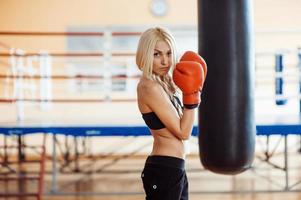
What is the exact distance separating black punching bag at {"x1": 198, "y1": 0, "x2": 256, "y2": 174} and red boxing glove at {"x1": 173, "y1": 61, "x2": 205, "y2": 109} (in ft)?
1.18

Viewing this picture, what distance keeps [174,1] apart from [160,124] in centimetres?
588

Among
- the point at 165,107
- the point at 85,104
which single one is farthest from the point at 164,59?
the point at 85,104

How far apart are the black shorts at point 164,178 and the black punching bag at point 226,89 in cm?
32

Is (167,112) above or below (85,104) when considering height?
above

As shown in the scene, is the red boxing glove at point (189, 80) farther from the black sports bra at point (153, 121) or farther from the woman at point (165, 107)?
the black sports bra at point (153, 121)

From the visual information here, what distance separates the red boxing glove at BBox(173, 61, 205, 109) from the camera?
4.31 feet

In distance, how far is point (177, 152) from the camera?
1.39 meters

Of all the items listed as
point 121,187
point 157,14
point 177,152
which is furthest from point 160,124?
point 157,14

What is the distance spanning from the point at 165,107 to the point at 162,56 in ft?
0.50

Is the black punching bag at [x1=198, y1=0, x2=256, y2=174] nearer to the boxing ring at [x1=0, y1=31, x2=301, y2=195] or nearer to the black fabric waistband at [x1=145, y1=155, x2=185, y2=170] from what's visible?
the black fabric waistband at [x1=145, y1=155, x2=185, y2=170]

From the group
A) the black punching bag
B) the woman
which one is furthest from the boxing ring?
the woman

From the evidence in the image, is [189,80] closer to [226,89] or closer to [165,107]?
[165,107]

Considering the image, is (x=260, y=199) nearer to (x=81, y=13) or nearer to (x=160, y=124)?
(x=160, y=124)

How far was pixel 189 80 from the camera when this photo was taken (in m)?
1.31
